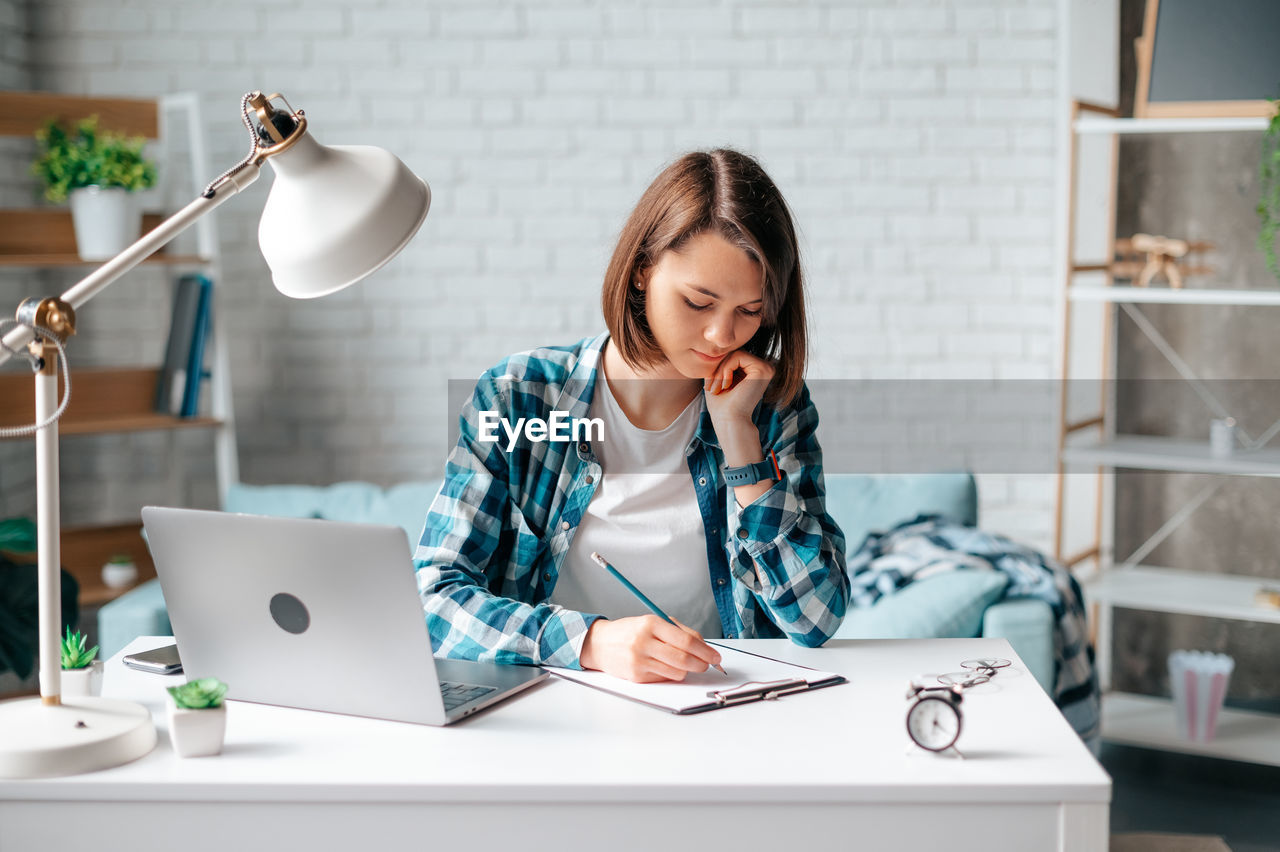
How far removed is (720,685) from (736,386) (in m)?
0.45

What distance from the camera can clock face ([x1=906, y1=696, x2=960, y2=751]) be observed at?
1073 millimetres

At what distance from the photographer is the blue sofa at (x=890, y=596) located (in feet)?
7.18

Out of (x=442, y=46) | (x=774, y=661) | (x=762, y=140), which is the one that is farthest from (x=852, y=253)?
(x=774, y=661)

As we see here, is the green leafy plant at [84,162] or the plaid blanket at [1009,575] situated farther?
the green leafy plant at [84,162]

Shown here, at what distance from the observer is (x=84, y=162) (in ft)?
9.45

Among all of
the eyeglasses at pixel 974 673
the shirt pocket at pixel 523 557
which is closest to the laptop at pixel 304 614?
the shirt pocket at pixel 523 557

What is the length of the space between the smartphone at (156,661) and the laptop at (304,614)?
14cm

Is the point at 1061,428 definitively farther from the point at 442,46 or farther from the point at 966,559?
the point at 442,46

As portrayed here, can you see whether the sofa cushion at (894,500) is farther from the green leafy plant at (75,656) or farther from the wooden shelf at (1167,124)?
the green leafy plant at (75,656)

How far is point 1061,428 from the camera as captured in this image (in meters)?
2.97

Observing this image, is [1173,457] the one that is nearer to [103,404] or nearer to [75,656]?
[75,656]

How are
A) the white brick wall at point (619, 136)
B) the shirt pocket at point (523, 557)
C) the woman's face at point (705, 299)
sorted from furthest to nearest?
1. the white brick wall at point (619, 136)
2. the shirt pocket at point (523, 557)
3. the woman's face at point (705, 299)

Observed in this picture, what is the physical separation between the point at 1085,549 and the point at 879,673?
6.90 feet

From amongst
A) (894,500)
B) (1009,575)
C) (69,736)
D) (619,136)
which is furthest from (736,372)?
(619,136)
